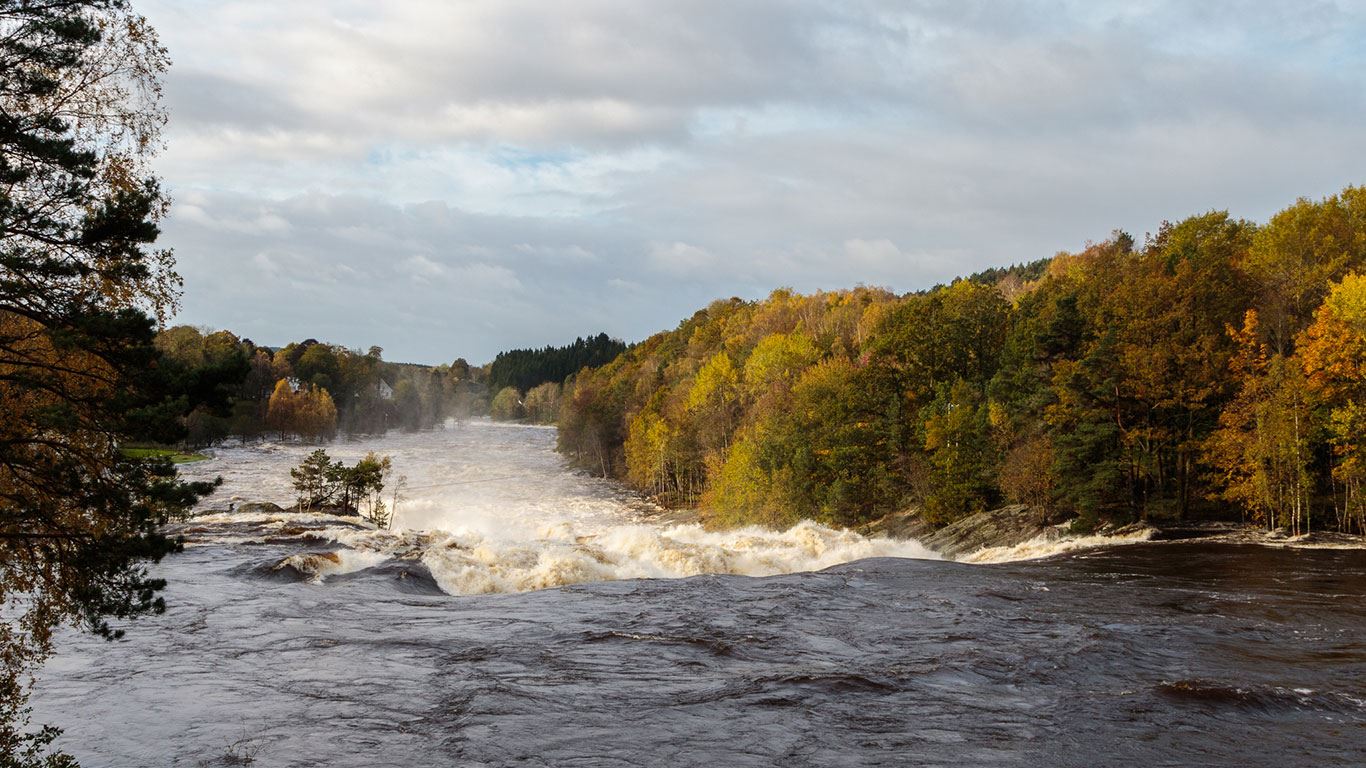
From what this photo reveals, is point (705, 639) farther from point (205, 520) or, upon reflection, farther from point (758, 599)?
point (205, 520)

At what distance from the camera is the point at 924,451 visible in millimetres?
66250

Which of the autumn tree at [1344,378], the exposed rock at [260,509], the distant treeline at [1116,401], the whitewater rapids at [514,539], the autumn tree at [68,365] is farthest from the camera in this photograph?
the exposed rock at [260,509]

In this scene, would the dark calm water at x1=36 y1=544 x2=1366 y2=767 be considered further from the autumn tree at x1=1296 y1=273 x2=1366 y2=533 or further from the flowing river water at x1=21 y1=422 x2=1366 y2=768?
the autumn tree at x1=1296 y1=273 x2=1366 y2=533

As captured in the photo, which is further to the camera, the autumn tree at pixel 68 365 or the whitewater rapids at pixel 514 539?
the whitewater rapids at pixel 514 539

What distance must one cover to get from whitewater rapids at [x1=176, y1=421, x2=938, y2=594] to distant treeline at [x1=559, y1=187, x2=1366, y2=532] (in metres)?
6.66

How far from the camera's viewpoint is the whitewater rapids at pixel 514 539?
40875mm

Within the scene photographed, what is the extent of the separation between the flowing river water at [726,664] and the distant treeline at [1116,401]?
697 centimetres

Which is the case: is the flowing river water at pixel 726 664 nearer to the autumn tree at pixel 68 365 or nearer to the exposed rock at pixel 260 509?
→ the autumn tree at pixel 68 365

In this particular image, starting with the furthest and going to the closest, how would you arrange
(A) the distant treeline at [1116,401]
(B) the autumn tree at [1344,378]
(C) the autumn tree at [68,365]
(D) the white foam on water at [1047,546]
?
(D) the white foam on water at [1047,546] < (A) the distant treeline at [1116,401] < (B) the autumn tree at [1344,378] < (C) the autumn tree at [68,365]

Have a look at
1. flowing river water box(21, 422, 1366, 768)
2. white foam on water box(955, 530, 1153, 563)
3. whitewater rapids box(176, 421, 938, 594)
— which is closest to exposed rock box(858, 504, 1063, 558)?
white foam on water box(955, 530, 1153, 563)

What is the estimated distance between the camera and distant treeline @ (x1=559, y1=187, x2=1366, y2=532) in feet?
146

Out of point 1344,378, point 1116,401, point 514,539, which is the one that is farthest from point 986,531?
point 514,539

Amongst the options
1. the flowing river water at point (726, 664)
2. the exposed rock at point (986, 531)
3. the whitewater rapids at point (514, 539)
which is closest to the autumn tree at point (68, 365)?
the flowing river water at point (726, 664)

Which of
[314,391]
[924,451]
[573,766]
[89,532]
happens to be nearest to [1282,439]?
[924,451]
